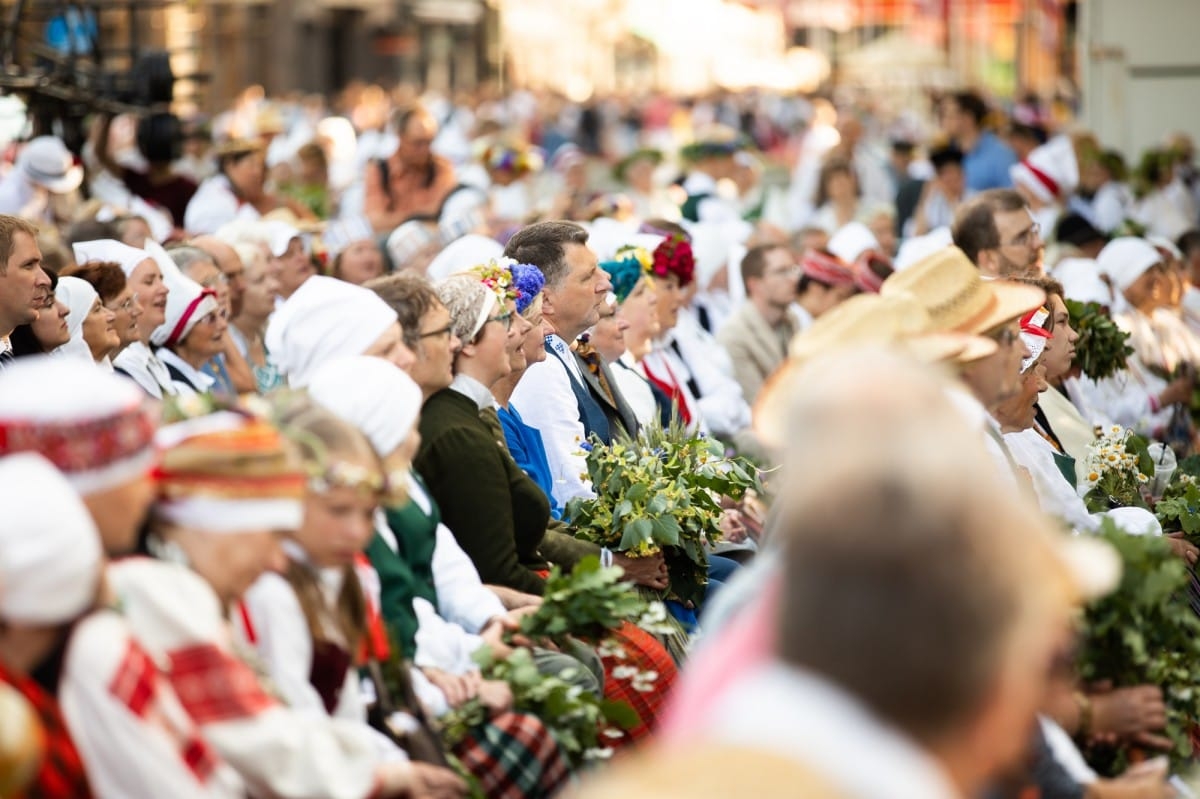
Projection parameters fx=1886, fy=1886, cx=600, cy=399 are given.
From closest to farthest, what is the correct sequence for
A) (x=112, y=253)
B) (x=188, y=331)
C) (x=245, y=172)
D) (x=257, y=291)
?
1. (x=112, y=253)
2. (x=188, y=331)
3. (x=257, y=291)
4. (x=245, y=172)

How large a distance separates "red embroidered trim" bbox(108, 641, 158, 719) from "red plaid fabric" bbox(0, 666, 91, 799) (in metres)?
0.12

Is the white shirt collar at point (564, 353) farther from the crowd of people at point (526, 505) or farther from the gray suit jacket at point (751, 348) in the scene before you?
the gray suit jacket at point (751, 348)

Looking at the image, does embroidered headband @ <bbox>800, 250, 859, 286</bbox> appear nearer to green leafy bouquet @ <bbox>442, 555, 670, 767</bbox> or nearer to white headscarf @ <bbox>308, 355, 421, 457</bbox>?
green leafy bouquet @ <bbox>442, 555, 670, 767</bbox>

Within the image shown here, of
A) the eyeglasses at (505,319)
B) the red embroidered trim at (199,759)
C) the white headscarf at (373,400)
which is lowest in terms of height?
the red embroidered trim at (199,759)

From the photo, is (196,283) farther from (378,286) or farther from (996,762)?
(996,762)

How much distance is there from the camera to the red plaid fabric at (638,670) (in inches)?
192

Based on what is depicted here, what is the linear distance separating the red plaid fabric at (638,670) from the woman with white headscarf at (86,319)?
100 inches

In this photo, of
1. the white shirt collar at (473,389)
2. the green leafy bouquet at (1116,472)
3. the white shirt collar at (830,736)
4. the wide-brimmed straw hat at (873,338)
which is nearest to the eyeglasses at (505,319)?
the white shirt collar at (473,389)

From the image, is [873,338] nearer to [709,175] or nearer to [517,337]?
[517,337]

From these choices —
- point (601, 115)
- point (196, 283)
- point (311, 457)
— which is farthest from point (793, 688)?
point (601, 115)

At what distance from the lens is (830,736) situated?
1.96 metres

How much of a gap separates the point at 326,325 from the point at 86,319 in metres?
2.15

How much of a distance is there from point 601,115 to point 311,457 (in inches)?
1198

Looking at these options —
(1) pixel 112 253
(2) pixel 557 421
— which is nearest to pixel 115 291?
(1) pixel 112 253
